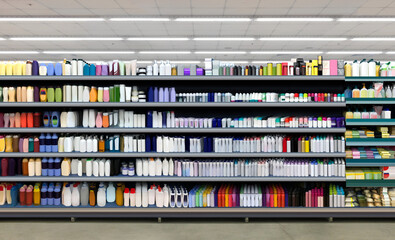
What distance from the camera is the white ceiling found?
23.8 ft

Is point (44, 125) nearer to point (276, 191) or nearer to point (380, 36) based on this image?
point (276, 191)

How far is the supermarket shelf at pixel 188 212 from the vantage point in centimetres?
436

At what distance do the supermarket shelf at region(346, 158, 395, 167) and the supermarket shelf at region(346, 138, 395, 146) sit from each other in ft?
0.75

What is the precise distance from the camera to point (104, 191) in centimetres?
447

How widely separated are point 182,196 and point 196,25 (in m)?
5.87

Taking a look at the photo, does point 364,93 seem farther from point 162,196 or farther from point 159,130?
point 162,196

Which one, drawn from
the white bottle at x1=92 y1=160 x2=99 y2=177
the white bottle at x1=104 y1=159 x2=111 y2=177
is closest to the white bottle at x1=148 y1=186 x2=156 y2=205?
the white bottle at x1=104 y1=159 x2=111 y2=177

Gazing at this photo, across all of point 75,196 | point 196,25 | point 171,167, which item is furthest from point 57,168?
point 196,25

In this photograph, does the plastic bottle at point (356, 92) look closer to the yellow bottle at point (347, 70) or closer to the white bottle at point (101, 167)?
the yellow bottle at point (347, 70)

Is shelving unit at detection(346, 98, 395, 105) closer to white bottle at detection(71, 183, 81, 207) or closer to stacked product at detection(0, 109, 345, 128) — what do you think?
stacked product at detection(0, 109, 345, 128)
